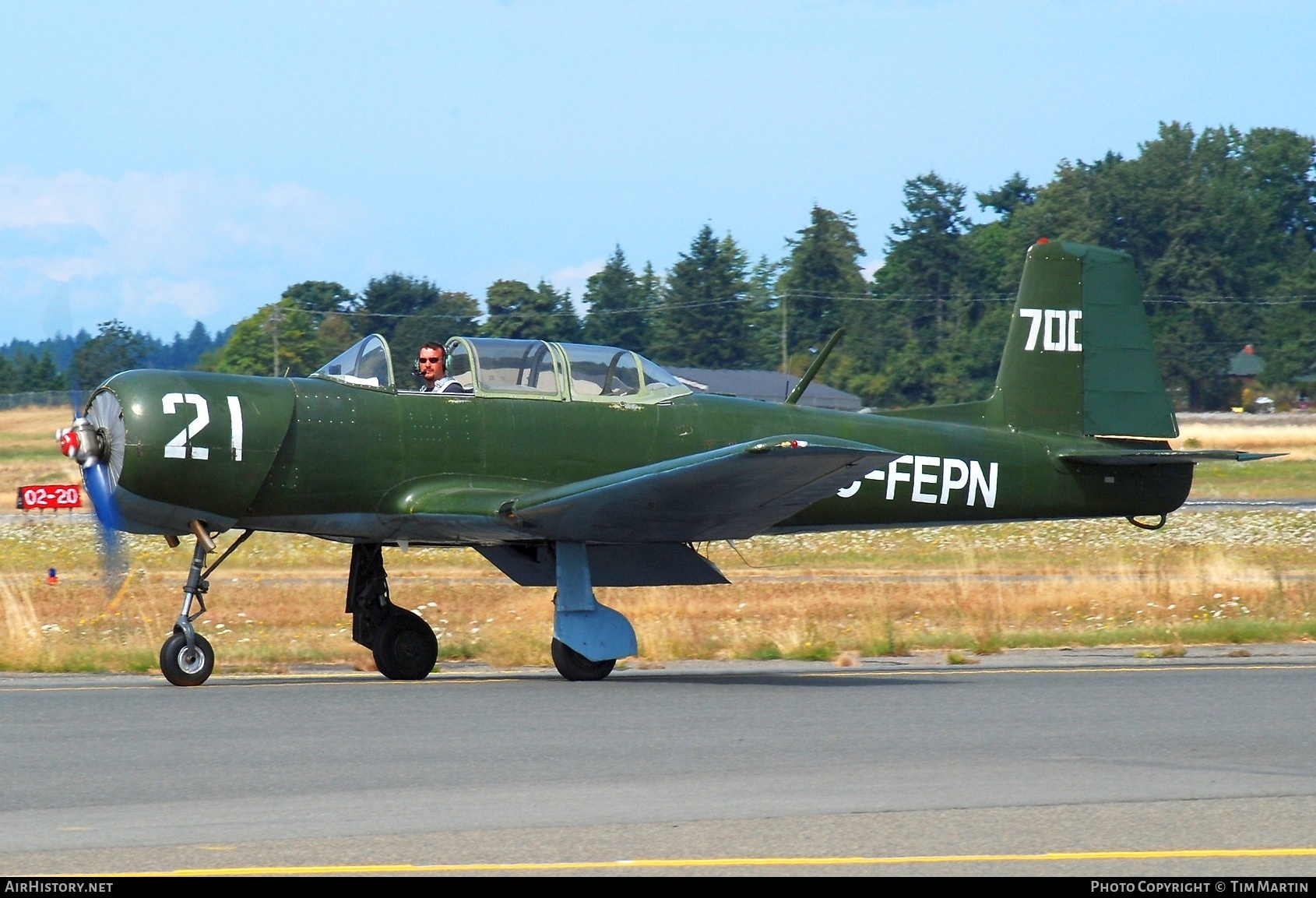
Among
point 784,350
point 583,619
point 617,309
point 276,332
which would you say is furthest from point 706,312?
point 583,619

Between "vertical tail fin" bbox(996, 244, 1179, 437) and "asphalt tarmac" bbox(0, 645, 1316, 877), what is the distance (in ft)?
10.9

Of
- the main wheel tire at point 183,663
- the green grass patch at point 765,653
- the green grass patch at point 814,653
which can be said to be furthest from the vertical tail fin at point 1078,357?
the main wheel tire at point 183,663

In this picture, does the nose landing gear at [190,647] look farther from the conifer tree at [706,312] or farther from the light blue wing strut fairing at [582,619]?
the conifer tree at [706,312]

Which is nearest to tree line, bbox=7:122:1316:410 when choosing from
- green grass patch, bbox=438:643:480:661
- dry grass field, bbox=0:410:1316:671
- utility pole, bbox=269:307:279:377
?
utility pole, bbox=269:307:279:377

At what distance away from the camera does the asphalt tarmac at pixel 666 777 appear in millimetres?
5434

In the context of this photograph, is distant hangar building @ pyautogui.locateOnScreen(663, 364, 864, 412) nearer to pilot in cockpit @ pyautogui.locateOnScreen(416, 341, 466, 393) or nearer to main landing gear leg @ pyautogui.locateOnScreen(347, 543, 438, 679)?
main landing gear leg @ pyautogui.locateOnScreen(347, 543, 438, 679)

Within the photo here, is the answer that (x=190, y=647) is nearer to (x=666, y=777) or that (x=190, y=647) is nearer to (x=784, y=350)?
(x=666, y=777)

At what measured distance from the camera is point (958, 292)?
89.0m

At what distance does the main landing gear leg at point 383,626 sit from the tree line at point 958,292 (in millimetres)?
60306

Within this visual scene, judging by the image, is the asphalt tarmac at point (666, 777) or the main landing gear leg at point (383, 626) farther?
the main landing gear leg at point (383, 626)

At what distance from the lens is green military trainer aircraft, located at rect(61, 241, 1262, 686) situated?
1069cm

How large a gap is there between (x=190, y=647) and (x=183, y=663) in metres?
0.11

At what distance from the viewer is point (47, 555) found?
25.9 meters
